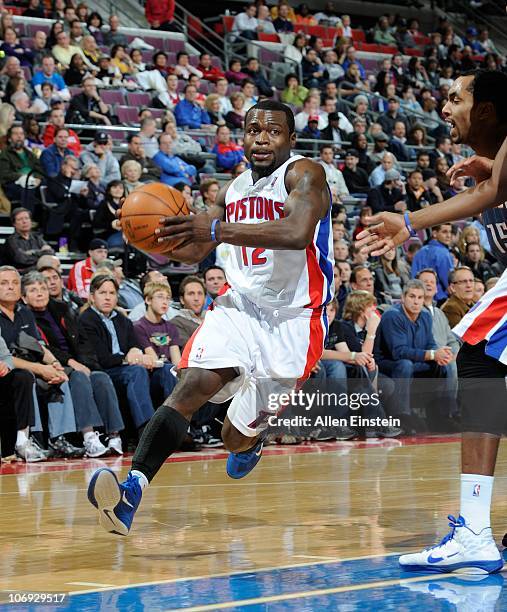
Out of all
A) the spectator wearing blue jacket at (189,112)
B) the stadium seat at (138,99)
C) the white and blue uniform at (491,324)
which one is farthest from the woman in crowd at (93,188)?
the white and blue uniform at (491,324)

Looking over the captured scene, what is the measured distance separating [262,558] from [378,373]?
6.16m

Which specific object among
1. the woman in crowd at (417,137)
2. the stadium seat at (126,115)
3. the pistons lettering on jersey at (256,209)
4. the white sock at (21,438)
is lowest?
the white sock at (21,438)

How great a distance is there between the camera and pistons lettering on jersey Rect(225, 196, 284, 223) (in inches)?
199

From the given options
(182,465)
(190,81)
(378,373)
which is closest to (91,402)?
(182,465)

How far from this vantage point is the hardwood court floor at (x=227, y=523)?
13.2 feet

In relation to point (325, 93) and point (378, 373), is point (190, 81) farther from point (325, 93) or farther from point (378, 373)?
point (378, 373)

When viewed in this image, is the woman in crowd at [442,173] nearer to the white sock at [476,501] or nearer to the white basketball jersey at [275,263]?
the white basketball jersey at [275,263]

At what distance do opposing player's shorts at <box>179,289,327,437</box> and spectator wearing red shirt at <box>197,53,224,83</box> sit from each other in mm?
11682

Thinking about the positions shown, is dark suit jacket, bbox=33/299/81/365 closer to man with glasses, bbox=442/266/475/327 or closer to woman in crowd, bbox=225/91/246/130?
man with glasses, bbox=442/266/475/327

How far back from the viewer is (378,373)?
10383 millimetres

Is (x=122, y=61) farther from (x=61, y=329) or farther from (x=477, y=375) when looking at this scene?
(x=477, y=375)

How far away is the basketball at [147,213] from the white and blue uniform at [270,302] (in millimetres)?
455

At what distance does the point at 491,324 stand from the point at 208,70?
1315 centimetres

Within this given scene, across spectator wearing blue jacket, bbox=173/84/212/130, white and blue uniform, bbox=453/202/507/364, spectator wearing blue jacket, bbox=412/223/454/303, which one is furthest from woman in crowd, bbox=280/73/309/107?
white and blue uniform, bbox=453/202/507/364
